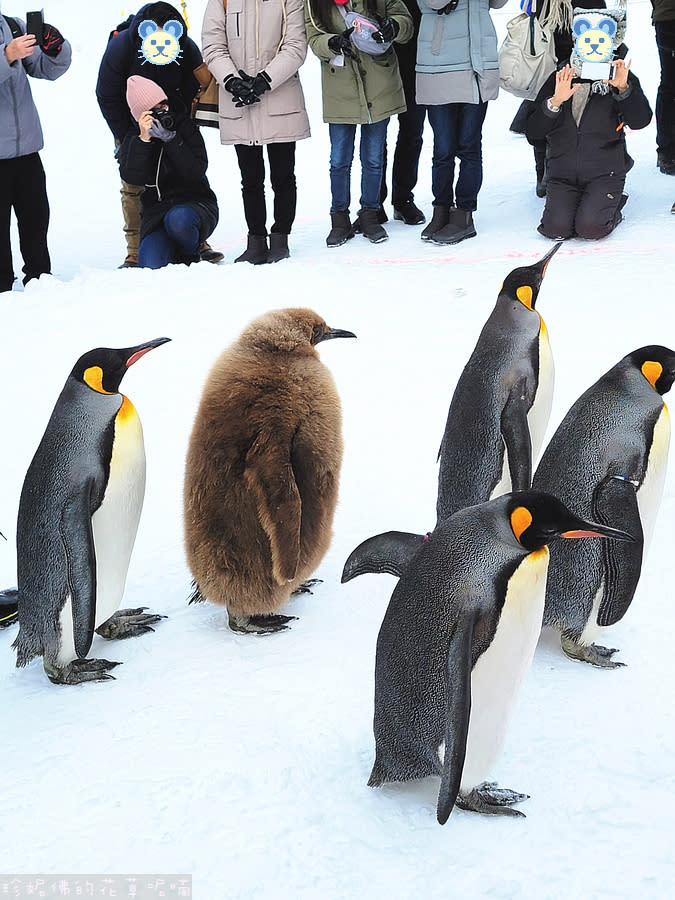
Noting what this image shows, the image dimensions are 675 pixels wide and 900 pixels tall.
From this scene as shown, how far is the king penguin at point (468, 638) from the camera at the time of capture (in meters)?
1.32

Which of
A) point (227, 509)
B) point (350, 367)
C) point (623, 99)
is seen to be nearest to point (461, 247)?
point (623, 99)

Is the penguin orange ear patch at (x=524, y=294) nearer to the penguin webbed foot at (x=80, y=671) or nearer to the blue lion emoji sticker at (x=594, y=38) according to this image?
the penguin webbed foot at (x=80, y=671)

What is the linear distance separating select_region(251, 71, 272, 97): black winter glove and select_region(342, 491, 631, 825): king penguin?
9.86 ft

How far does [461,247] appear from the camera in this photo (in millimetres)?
4133

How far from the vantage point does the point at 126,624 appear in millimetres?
2008

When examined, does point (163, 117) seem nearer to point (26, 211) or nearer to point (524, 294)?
point (26, 211)

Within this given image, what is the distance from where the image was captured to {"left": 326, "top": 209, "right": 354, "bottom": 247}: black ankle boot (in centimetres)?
430

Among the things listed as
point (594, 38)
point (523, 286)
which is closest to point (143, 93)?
point (594, 38)

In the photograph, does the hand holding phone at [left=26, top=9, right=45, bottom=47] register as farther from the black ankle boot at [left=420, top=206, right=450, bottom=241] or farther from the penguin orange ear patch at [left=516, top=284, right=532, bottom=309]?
the penguin orange ear patch at [left=516, top=284, right=532, bottom=309]

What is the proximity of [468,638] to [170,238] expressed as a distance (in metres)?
3.22

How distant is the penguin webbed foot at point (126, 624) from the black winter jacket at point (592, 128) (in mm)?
2851

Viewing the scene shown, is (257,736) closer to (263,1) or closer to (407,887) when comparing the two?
(407,887)

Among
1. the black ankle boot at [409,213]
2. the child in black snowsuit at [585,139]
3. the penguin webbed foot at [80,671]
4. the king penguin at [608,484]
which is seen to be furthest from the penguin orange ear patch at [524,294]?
the black ankle boot at [409,213]

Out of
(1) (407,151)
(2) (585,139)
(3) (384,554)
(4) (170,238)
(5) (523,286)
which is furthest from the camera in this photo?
(1) (407,151)
